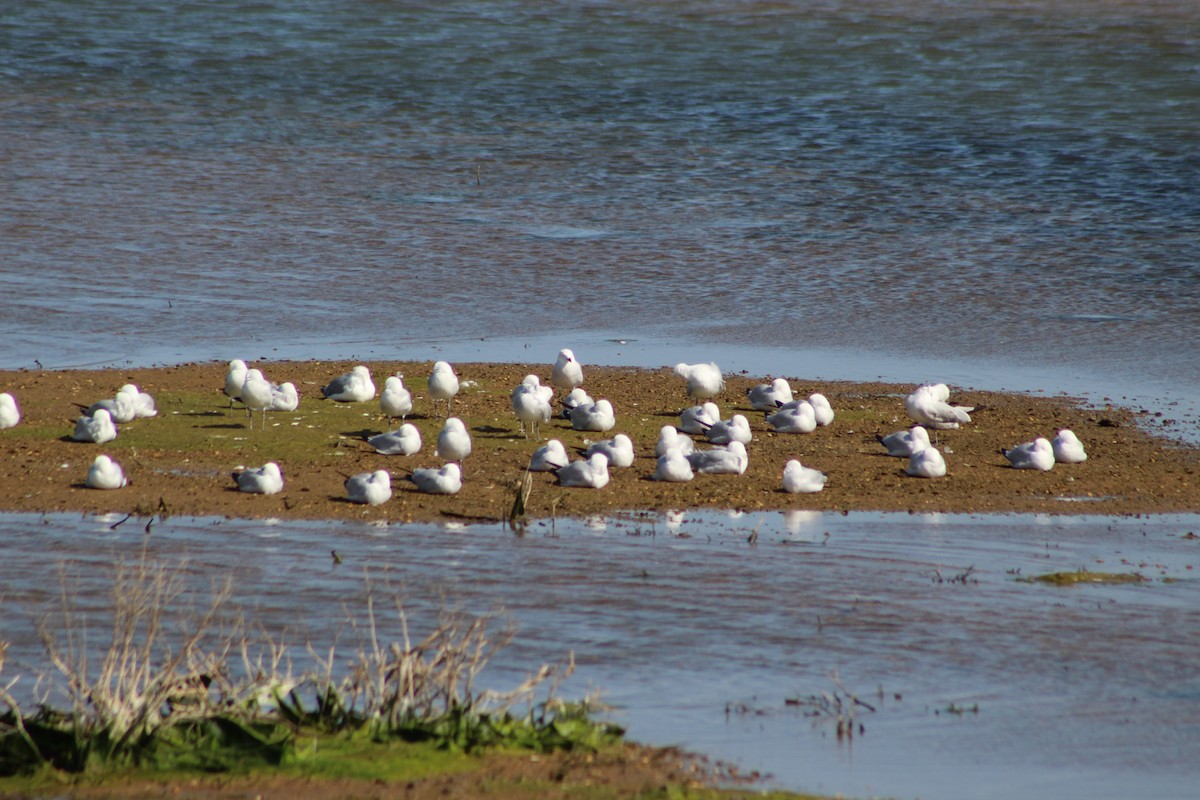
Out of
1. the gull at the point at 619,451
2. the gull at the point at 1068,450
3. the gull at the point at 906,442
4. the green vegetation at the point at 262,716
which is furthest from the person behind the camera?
the gull at the point at 1068,450

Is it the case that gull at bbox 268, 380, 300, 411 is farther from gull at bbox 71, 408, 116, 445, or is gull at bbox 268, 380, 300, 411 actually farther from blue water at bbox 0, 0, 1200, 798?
blue water at bbox 0, 0, 1200, 798

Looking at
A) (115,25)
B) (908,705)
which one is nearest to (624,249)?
(908,705)

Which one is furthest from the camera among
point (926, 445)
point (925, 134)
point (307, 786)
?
point (925, 134)

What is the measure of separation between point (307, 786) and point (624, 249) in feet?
57.6

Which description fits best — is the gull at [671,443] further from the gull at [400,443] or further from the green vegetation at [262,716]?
the green vegetation at [262,716]

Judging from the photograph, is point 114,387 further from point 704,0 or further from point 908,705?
point 704,0

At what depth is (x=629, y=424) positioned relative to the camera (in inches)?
496

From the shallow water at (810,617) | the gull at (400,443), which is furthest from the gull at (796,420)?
the gull at (400,443)

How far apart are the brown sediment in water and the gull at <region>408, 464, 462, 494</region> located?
71mm

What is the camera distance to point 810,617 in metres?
7.48

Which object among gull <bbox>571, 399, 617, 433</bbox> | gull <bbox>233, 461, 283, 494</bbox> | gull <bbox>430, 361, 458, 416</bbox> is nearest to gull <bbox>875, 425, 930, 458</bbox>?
gull <bbox>571, 399, 617, 433</bbox>

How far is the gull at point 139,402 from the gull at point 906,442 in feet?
17.5

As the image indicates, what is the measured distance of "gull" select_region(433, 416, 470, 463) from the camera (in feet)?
35.3

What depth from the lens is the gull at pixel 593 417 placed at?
1217 cm
